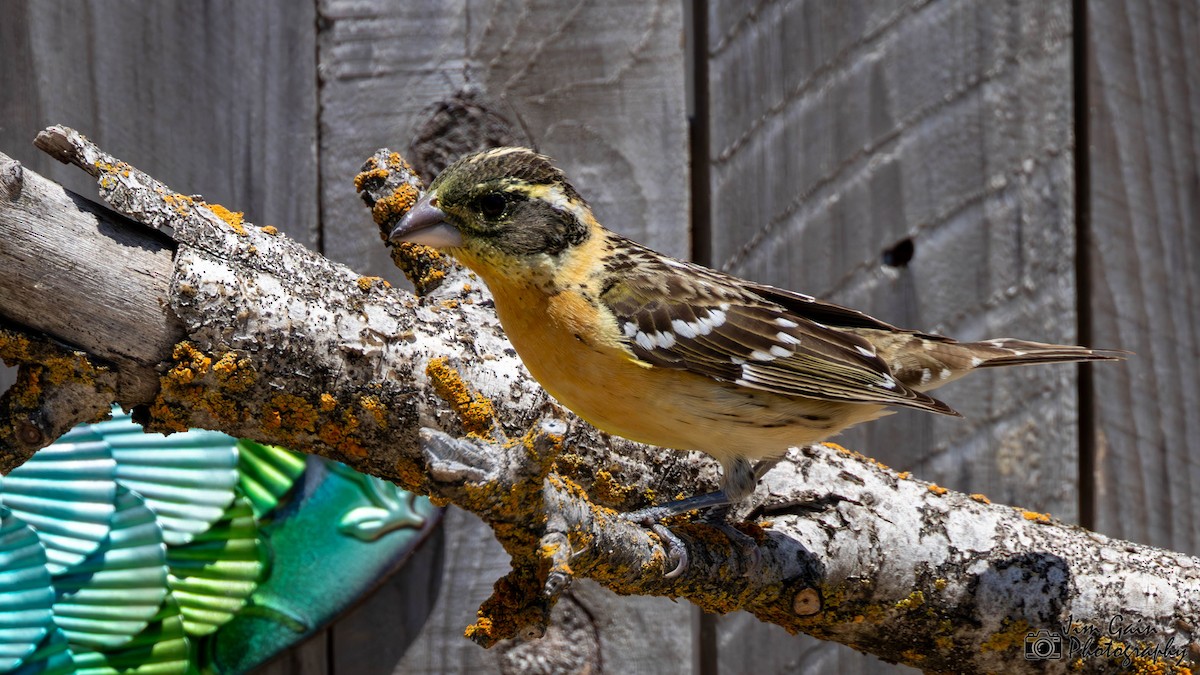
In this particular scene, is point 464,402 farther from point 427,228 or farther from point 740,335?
point 740,335

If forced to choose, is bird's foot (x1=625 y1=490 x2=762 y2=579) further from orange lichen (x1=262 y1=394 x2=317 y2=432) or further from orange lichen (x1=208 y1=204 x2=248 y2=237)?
orange lichen (x1=208 y1=204 x2=248 y2=237)

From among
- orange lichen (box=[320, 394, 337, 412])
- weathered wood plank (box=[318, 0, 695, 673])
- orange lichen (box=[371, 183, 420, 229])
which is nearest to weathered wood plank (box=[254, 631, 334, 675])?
weathered wood plank (box=[318, 0, 695, 673])

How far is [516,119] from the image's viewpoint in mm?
3498

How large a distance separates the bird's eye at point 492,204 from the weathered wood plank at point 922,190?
0.81 m

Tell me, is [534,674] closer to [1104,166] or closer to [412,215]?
[412,215]

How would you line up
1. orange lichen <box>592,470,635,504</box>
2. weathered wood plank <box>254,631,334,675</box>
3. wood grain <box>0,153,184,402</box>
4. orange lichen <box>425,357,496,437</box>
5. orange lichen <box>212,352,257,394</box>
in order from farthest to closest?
weathered wood plank <box>254,631,334,675</box>, orange lichen <box>592,470,635,504</box>, orange lichen <box>212,352,257,394</box>, wood grain <box>0,153,184,402</box>, orange lichen <box>425,357,496,437</box>

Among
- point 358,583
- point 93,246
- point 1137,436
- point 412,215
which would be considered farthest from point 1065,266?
point 93,246

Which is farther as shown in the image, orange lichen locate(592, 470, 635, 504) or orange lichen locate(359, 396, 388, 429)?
orange lichen locate(592, 470, 635, 504)

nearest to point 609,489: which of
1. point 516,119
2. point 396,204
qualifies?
point 396,204

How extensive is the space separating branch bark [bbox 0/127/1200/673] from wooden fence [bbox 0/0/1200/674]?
454 millimetres

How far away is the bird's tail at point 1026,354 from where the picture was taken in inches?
123

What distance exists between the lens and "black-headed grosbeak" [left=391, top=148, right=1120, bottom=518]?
2.88m

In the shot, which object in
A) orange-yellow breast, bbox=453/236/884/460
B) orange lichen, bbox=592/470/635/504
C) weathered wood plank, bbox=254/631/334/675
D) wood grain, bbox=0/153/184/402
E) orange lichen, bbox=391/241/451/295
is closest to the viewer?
wood grain, bbox=0/153/184/402

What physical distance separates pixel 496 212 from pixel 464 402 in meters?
0.84
